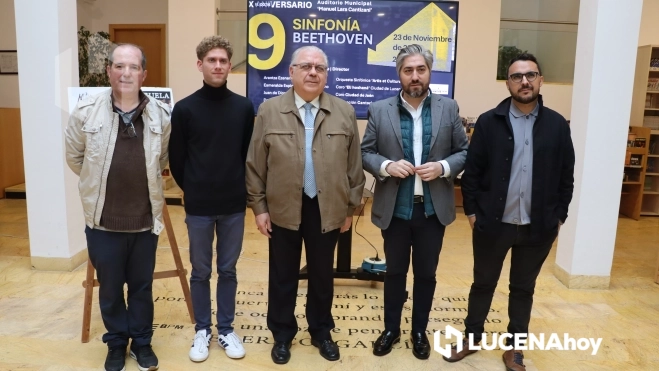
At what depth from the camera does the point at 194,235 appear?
104 inches

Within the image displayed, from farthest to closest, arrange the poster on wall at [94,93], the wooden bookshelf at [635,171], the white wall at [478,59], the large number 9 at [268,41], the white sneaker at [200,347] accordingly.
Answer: the white wall at [478,59], the wooden bookshelf at [635,171], the large number 9 at [268,41], the poster on wall at [94,93], the white sneaker at [200,347]

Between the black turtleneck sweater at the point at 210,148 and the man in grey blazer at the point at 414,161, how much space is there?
2.19ft

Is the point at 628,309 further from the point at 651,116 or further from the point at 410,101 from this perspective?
the point at 651,116

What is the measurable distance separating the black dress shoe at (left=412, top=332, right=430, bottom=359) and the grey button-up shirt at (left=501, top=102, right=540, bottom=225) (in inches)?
31.6

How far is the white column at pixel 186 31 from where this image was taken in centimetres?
678

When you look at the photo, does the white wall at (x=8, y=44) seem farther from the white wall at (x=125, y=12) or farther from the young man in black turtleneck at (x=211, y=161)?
the young man in black turtleneck at (x=211, y=161)

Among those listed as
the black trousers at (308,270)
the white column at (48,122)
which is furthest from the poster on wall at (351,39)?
the black trousers at (308,270)

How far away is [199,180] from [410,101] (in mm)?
1131

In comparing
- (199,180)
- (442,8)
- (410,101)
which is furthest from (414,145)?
(442,8)

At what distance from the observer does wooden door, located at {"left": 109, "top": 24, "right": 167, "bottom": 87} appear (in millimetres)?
8648

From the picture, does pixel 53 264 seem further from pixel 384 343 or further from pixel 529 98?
pixel 529 98

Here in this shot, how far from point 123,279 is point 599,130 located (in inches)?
133

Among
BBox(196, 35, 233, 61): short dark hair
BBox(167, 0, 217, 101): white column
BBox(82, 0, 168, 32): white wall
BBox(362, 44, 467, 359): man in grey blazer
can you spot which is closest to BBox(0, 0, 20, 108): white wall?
BBox(82, 0, 168, 32): white wall

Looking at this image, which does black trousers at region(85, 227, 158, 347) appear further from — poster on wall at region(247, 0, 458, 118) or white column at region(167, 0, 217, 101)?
white column at region(167, 0, 217, 101)
